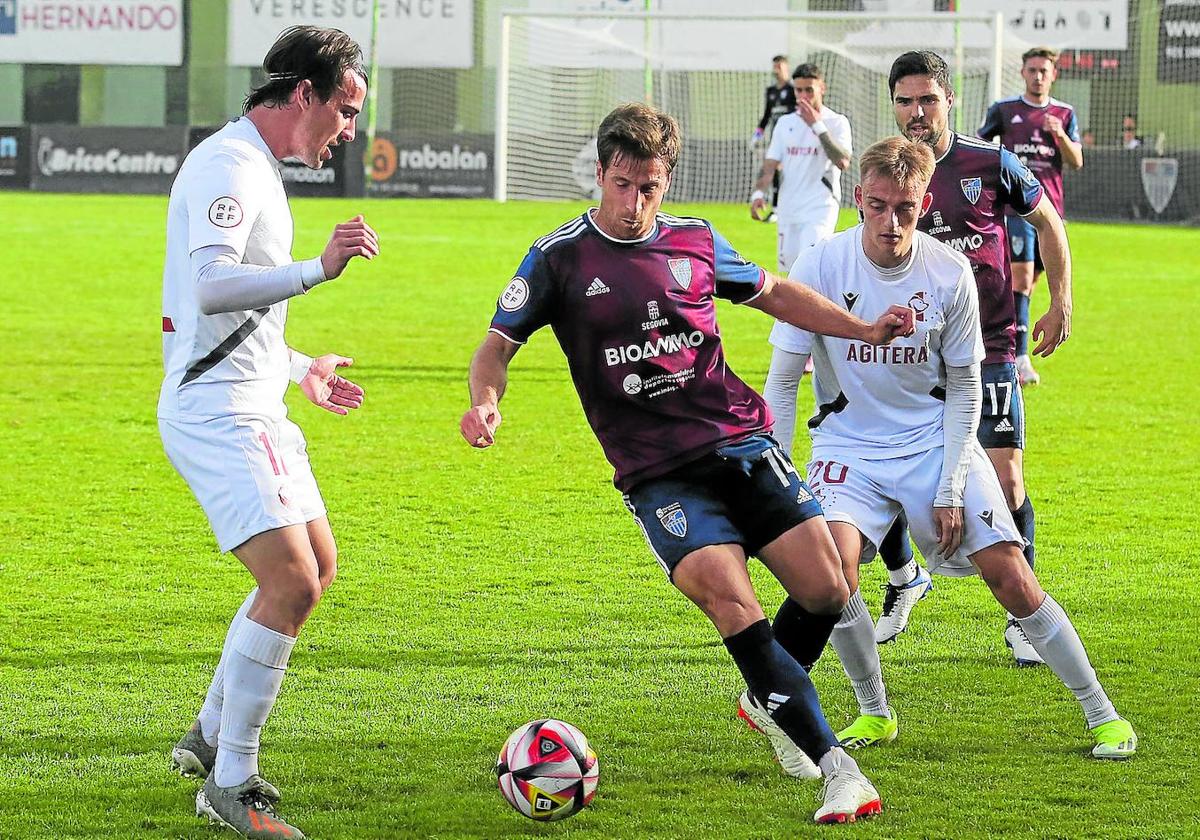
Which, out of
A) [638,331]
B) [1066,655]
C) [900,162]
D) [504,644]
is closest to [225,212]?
[638,331]

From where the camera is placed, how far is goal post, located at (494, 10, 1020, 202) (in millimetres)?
23984

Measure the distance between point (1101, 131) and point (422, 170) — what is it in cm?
1521

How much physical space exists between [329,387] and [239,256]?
889 mm

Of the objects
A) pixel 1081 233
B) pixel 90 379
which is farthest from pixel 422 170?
pixel 90 379

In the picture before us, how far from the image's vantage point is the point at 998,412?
20.1 feet

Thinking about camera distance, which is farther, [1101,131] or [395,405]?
[1101,131]

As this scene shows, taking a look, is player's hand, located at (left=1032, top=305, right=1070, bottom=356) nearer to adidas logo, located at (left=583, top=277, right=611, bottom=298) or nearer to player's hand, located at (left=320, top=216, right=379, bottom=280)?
adidas logo, located at (left=583, top=277, right=611, bottom=298)

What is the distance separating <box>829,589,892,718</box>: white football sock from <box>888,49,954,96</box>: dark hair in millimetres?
1951

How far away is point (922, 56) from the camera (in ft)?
18.7

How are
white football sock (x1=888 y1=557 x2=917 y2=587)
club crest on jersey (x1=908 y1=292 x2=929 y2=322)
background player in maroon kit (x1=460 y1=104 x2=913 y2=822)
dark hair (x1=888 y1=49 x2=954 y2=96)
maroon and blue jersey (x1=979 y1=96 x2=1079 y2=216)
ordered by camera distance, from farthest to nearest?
1. maroon and blue jersey (x1=979 y1=96 x2=1079 y2=216)
2. white football sock (x1=888 y1=557 x2=917 y2=587)
3. dark hair (x1=888 y1=49 x2=954 y2=96)
4. club crest on jersey (x1=908 y1=292 x2=929 y2=322)
5. background player in maroon kit (x1=460 y1=104 x2=913 y2=822)

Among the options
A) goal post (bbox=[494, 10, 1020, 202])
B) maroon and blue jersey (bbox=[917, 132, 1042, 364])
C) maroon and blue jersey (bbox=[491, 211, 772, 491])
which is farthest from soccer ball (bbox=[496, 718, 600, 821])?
goal post (bbox=[494, 10, 1020, 202])

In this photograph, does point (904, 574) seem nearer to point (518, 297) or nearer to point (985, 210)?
point (985, 210)

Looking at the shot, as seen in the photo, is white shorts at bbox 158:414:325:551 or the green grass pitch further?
the green grass pitch

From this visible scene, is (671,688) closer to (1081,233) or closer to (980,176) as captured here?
(980,176)
